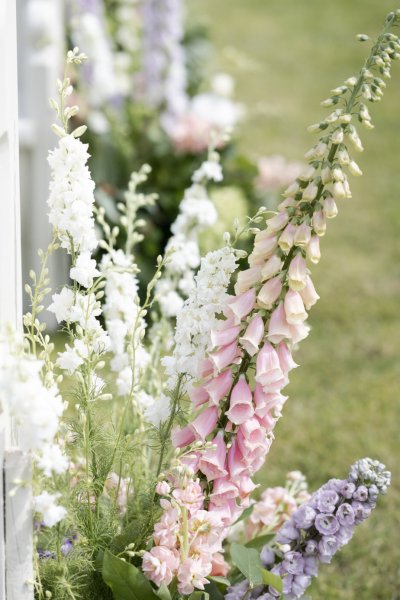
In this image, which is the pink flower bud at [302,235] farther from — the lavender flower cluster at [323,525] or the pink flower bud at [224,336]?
the lavender flower cluster at [323,525]

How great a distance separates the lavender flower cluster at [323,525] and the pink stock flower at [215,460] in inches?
7.5

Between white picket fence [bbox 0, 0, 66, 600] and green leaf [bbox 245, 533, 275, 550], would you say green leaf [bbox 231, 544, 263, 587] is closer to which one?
green leaf [bbox 245, 533, 275, 550]

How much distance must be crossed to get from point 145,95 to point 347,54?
399cm

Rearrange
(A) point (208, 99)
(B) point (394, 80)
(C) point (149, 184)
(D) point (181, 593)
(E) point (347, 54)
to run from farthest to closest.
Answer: (E) point (347, 54) < (B) point (394, 80) < (A) point (208, 99) < (C) point (149, 184) < (D) point (181, 593)

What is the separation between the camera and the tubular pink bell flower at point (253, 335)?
141 centimetres

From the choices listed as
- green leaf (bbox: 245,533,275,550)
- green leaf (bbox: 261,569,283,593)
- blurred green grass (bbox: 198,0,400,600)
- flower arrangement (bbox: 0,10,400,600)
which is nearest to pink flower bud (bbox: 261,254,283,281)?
flower arrangement (bbox: 0,10,400,600)

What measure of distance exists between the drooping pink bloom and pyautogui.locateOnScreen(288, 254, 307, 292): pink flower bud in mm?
114

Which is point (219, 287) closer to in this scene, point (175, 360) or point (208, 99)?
point (175, 360)

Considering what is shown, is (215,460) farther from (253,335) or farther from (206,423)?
(253,335)

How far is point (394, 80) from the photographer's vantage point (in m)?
7.07

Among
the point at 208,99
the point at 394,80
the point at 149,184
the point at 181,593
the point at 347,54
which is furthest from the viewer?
the point at 347,54

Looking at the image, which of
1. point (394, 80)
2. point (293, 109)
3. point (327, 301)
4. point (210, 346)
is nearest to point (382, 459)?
point (327, 301)

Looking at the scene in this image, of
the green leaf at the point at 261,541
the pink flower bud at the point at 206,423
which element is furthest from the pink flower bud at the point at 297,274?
the green leaf at the point at 261,541

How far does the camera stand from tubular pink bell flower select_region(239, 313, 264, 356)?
55.6 inches
